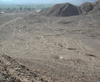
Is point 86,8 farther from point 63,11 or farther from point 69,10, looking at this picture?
point 63,11

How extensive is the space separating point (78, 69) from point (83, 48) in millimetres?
3523

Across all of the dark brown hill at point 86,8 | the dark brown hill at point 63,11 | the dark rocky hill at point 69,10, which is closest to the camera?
the dark rocky hill at point 69,10

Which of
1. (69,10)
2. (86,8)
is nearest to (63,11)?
(69,10)

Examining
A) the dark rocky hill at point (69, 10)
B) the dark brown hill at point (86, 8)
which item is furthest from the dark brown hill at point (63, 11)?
the dark brown hill at point (86, 8)

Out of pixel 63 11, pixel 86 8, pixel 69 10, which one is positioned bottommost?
pixel 63 11

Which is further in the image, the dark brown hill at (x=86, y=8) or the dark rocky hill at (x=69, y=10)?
the dark brown hill at (x=86, y=8)

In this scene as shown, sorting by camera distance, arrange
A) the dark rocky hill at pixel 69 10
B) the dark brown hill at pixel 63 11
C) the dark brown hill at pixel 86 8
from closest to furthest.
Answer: the dark rocky hill at pixel 69 10, the dark brown hill at pixel 63 11, the dark brown hill at pixel 86 8

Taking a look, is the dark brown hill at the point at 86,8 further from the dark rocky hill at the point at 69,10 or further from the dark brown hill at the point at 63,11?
the dark brown hill at the point at 63,11

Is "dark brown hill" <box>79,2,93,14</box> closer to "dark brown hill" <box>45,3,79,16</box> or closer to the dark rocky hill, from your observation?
the dark rocky hill

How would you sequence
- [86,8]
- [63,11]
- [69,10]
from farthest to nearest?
[86,8], [69,10], [63,11]

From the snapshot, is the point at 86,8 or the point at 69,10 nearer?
the point at 69,10

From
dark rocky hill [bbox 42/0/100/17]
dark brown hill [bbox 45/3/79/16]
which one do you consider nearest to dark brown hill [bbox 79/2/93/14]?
dark rocky hill [bbox 42/0/100/17]

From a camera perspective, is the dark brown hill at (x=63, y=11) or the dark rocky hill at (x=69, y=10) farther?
the dark brown hill at (x=63, y=11)

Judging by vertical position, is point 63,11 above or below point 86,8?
below
